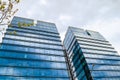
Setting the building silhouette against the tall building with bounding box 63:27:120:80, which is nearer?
the building silhouette

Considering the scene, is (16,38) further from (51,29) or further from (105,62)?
(105,62)

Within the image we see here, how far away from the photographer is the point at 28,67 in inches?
1574

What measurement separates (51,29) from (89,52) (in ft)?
63.9

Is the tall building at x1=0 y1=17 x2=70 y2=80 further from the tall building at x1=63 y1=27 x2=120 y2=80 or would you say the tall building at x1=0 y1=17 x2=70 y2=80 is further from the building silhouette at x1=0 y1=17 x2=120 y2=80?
the tall building at x1=63 y1=27 x2=120 y2=80

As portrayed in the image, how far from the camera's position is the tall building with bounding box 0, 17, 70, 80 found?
3822cm

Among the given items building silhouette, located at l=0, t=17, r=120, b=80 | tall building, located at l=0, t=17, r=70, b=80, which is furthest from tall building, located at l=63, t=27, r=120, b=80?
tall building, located at l=0, t=17, r=70, b=80

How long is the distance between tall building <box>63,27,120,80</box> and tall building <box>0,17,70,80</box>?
8.50 meters

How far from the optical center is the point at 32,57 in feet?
142

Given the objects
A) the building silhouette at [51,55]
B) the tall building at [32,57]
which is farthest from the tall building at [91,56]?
the tall building at [32,57]

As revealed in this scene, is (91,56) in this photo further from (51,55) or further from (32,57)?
(32,57)

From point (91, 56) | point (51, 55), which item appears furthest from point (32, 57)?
point (91, 56)

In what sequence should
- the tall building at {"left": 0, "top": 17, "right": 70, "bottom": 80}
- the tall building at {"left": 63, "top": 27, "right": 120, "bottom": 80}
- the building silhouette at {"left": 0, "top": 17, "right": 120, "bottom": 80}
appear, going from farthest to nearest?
the tall building at {"left": 63, "top": 27, "right": 120, "bottom": 80} → the building silhouette at {"left": 0, "top": 17, "right": 120, "bottom": 80} → the tall building at {"left": 0, "top": 17, "right": 70, "bottom": 80}

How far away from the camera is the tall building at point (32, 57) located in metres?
38.2

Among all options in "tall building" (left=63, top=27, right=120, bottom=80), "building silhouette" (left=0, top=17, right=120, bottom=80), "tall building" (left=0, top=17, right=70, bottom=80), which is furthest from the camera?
"tall building" (left=63, top=27, right=120, bottom=80)
